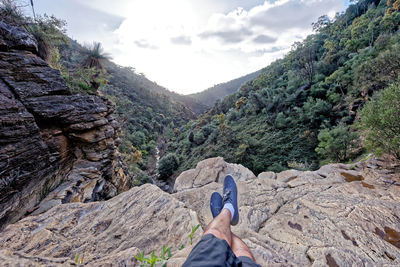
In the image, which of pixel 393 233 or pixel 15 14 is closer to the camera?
pixel 393 233

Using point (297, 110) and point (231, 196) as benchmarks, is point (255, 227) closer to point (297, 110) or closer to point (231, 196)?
point (231, 196)

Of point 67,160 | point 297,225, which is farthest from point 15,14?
point 297,225

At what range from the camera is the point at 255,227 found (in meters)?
2.70

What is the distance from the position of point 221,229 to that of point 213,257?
Answer: 580 millimetres

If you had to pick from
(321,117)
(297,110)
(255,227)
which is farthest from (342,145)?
(255,227)

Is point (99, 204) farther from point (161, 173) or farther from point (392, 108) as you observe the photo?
point (161, 173)

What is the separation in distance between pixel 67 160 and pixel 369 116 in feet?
30.4

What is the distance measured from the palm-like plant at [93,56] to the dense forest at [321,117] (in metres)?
11.1

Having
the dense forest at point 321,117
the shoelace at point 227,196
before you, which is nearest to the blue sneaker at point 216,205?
the shoelace at point 227,196

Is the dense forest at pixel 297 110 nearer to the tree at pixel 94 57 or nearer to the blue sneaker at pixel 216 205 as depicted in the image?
the tree at pixel 94 57

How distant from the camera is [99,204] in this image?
10.0ft

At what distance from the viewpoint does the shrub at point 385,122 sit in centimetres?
377

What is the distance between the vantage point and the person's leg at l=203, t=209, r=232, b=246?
1.76 m

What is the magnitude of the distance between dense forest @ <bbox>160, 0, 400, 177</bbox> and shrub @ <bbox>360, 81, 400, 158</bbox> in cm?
2
